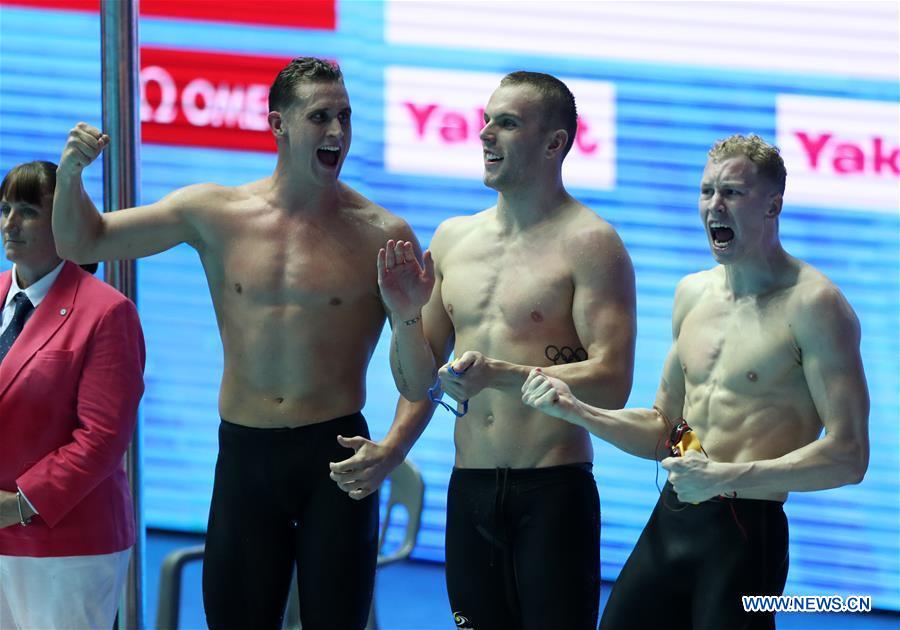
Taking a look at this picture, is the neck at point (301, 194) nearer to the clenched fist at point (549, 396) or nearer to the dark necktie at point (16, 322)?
the dark necktie at point (16, 322)

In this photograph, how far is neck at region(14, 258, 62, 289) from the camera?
4273 millimetres

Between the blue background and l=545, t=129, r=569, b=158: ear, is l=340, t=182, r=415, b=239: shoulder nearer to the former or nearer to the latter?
l=545, t=129, r=569, b=158: ear

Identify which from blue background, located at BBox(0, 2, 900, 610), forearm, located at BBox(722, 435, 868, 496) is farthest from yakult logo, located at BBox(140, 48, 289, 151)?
forearm, located at BBox(722, 435, 868, 496)

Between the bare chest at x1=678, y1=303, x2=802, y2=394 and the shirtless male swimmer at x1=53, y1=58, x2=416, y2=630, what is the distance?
900 millimetres

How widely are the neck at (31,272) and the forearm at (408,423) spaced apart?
1.21 meters

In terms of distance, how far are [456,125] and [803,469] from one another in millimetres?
4388

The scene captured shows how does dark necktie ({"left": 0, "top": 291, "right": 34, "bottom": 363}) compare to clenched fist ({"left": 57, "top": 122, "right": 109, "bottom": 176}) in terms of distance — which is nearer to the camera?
clenched fist ({"left": 57, "top": 122, "right": 109, "bottom": 176})

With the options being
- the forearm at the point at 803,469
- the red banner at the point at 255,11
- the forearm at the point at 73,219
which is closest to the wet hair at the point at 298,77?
the forearm at the point at 73,219

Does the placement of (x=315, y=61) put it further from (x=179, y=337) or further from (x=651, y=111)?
(x=179, y=337)

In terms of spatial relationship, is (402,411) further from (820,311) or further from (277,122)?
(820,311)

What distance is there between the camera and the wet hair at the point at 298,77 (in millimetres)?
4109

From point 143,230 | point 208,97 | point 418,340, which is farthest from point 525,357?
point 208,97

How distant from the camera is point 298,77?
4.12 meters

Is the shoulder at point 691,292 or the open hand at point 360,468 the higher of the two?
the shoulder at point 691,292
